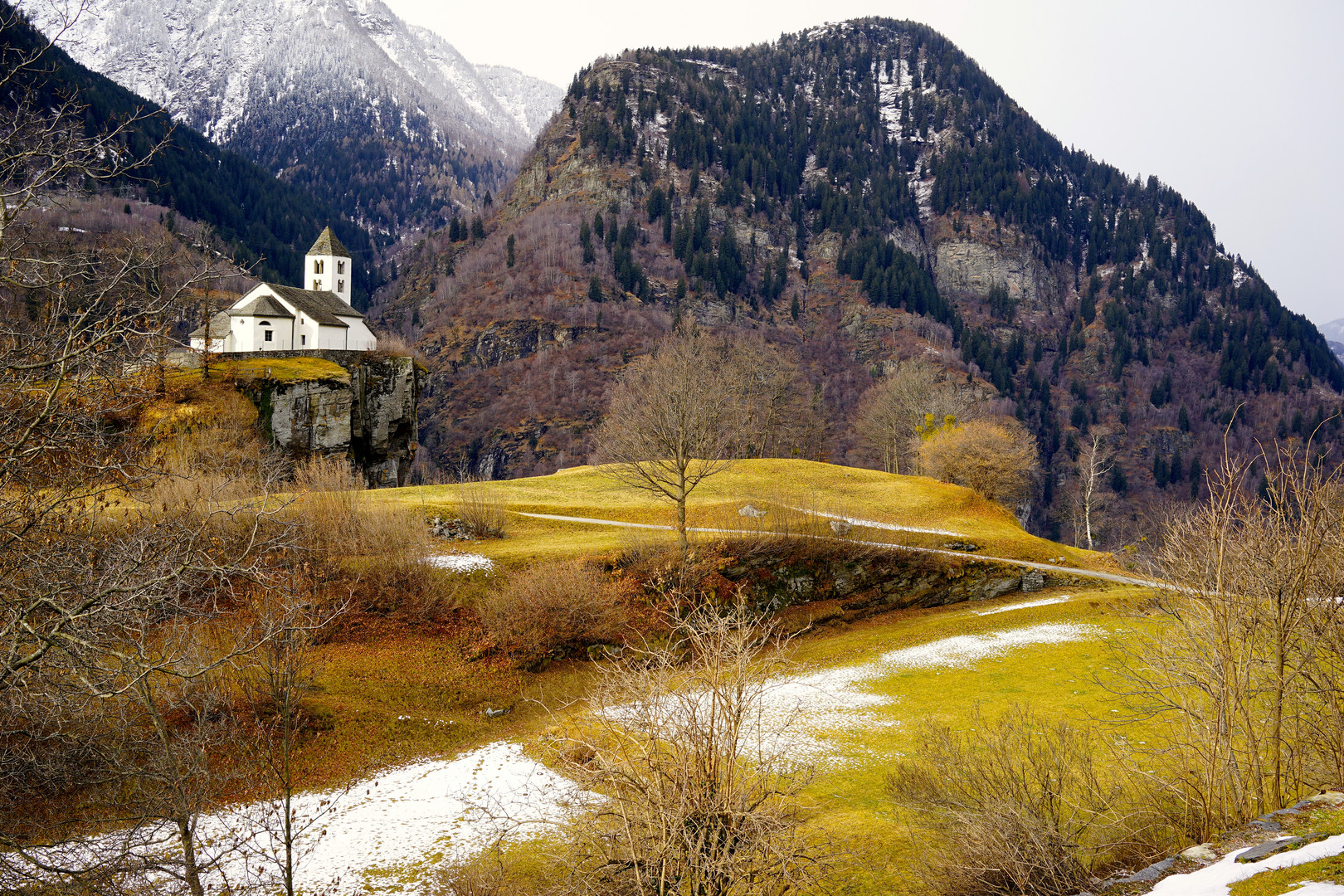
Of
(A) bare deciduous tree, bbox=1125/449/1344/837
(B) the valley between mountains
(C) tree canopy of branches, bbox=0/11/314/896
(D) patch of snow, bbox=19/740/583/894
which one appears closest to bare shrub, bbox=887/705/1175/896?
(B) the valley between mountains

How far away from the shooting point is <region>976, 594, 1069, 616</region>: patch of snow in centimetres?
2939

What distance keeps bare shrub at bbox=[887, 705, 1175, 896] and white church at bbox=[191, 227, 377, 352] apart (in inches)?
2003

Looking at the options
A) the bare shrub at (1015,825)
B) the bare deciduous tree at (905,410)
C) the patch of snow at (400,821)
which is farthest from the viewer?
the bare deciduous tree at (905,410)

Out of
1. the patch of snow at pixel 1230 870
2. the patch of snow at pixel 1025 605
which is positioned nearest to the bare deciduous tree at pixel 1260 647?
the patch of snow at pixel 1230 870

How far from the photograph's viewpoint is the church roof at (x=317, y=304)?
60.8 m

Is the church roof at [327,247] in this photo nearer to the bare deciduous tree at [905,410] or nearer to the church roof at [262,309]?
the church roof at [262,309]

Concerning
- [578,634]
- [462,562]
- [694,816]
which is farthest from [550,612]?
[694,816]

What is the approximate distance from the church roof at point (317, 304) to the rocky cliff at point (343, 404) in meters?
9.14

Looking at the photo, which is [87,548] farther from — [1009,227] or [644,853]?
[1009,227]

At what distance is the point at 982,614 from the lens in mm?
29156

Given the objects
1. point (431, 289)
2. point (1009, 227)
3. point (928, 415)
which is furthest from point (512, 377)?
point (1009, 227)

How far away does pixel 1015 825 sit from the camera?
368 inches

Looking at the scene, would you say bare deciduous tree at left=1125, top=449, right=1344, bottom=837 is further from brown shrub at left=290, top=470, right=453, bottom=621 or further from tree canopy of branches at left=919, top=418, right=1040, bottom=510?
tree canopy of branches at left=919, top=418, right=1040, bottom=510

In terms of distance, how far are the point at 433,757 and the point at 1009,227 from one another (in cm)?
19625
